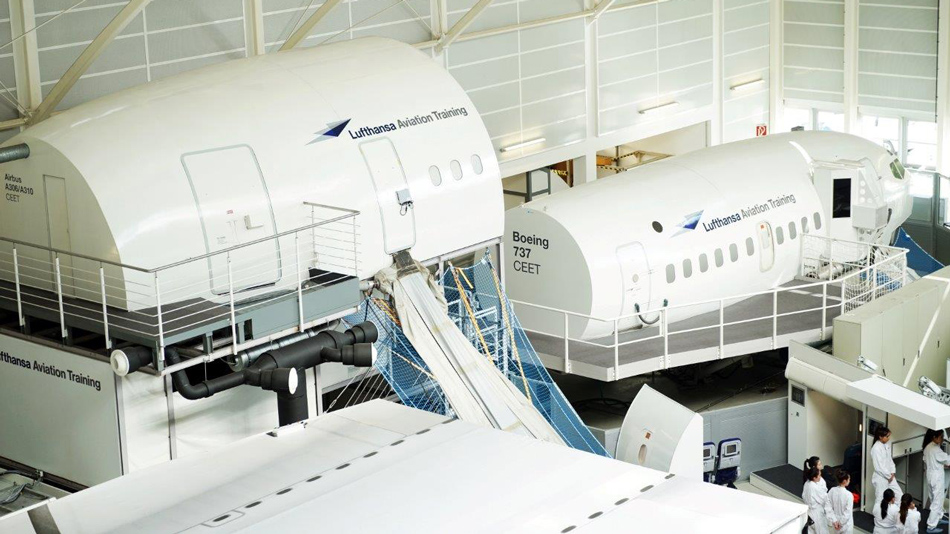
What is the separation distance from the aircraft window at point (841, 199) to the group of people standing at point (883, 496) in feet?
21.8

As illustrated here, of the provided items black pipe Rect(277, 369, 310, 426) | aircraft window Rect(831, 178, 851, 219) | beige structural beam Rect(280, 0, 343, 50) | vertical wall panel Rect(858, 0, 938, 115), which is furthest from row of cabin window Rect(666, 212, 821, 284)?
vertical wall panel Rect(858, 0, 938, 115)

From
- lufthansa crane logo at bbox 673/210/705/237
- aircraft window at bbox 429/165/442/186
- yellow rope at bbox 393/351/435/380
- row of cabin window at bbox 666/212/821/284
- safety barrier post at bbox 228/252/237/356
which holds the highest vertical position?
aircraft window at bbox 429/165/442/186

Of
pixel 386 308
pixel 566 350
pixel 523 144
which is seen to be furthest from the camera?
pixel 523 144

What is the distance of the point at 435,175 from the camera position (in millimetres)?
20172

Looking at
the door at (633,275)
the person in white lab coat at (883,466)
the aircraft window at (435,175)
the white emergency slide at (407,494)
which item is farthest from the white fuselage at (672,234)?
the white emergency slide at (407,494)

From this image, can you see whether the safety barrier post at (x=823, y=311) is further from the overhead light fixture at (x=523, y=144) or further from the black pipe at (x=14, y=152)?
the black pipe at (x=14, y=152)

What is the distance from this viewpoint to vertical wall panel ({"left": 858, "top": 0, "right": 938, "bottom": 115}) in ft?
105

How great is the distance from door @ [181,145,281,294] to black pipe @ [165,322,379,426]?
1090 millimetres

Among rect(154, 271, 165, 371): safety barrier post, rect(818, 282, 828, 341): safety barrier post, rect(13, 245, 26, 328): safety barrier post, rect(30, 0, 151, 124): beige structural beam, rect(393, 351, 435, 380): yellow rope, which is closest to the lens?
rect(154, 271, 165, 371): safety barrier post

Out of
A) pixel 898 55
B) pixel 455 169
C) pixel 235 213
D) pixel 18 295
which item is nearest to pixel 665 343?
pixel 455 169

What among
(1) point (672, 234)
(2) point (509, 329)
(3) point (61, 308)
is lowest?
(2) point (509, 329)

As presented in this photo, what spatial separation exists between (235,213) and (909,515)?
1054cm

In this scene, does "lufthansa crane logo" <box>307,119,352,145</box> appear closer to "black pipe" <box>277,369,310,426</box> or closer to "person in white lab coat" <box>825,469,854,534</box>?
"black pipe" <box>277,369,310,426</box>

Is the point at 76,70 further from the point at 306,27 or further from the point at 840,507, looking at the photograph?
the point at 840,507
